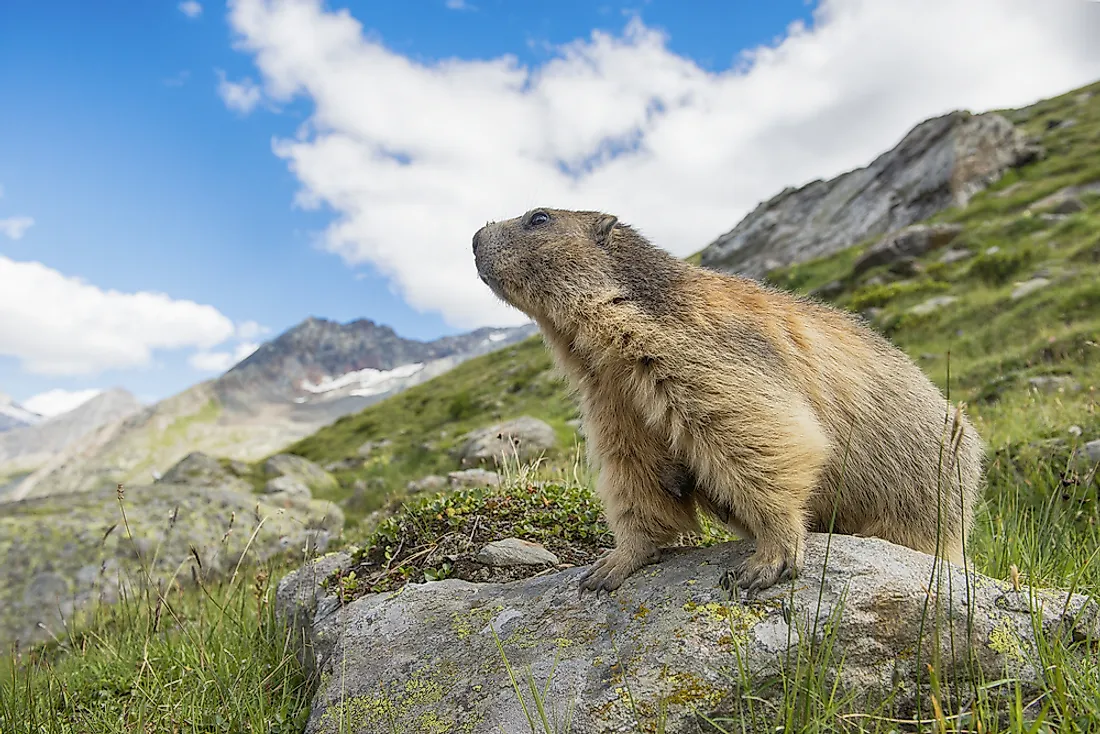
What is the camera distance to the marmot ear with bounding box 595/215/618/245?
521cm

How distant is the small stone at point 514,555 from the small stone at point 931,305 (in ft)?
64.5

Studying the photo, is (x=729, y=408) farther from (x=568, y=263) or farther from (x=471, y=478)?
(x=471, y=478)

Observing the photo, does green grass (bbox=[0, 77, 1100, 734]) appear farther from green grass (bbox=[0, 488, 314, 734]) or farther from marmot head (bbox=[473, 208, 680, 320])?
marmot head (bbox=[473, 208, 680, 320])

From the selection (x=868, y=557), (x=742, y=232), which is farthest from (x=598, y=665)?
(x=742, y=232)

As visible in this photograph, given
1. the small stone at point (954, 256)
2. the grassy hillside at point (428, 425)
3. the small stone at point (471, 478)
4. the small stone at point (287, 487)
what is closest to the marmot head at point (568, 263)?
the grassy hillside at point (428, 425)

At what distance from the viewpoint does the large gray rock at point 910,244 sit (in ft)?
102

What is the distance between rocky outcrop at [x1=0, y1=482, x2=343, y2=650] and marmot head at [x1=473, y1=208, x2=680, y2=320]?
6349 mm

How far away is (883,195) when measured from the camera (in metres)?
52.2

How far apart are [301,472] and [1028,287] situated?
26.8m

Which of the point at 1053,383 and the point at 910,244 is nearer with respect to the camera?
the point at 1053,383

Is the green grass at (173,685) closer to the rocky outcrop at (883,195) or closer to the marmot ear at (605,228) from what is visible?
the marmot ear at (605,228)

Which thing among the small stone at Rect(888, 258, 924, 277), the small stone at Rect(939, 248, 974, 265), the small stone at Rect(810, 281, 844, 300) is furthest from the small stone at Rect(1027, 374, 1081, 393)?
the small stone at Rect(810, 281, 844, 300)

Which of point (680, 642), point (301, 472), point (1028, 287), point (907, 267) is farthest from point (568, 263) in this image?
point (301, 472)

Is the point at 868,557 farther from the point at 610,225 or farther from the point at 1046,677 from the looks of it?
the point at 610,225
